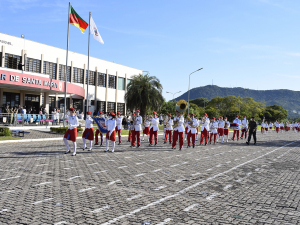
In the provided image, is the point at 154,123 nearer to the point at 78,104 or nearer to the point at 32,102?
the point at 32,102

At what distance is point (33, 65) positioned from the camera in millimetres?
36000

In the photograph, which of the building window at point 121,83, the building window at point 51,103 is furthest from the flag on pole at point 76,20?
the building window at point 121,83

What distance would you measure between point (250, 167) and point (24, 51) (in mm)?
32227

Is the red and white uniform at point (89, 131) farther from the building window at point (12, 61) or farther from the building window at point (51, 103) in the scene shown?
the building window at point (51, 103)

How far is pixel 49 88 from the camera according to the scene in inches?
1177

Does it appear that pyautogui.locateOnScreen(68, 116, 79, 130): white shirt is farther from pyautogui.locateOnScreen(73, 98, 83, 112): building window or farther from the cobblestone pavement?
pyautogui.locateOnScreen(73, 98, 83, 112): building window

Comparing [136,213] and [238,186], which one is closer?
[136,213]

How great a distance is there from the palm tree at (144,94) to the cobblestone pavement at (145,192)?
26.7 meters

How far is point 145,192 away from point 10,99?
31.3 m

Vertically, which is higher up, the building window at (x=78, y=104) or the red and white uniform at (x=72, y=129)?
the building window at (x=78, y=104)

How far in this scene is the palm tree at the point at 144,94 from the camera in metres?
36.8

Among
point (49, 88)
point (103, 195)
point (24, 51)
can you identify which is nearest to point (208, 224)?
point (103, 195)

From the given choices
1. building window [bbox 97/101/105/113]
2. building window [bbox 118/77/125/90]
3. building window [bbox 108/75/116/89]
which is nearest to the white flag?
building window [bbox 97/101/105/113]

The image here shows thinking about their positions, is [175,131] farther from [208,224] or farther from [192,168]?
[208,224]
